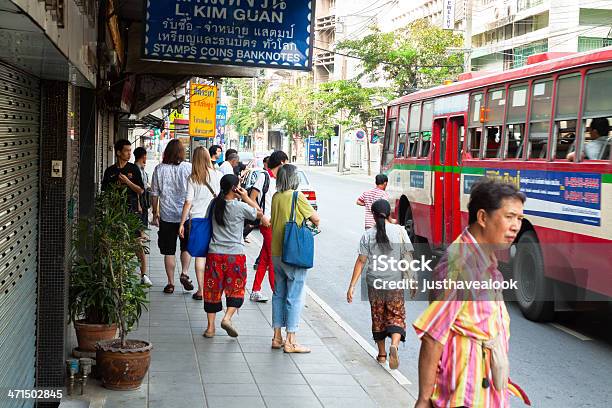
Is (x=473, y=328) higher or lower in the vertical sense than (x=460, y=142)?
lower

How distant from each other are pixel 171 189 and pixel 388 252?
4.23 metres

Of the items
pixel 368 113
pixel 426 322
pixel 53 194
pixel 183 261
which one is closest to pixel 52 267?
pixel 53 194

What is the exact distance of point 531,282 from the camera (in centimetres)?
1098

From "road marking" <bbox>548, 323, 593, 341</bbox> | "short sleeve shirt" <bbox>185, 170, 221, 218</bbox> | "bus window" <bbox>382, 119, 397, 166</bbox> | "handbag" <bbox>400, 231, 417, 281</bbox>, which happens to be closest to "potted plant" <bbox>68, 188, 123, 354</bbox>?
"short sleeve shirt" <bbox>185, 170, 221, 218</bbox>

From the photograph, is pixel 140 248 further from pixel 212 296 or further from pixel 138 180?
pixel 138 180

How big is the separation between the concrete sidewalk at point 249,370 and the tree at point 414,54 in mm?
32015

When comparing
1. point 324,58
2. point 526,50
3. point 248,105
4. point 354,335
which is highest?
point 324,58

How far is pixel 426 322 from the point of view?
12.1 ft

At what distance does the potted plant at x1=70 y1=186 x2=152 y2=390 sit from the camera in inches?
271

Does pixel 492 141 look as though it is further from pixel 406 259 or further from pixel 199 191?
pixel 406 259

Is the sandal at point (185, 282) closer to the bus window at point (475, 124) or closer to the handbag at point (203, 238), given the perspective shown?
the handbag at point (203, 238)

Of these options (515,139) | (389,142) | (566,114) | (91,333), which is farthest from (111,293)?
(389,142)

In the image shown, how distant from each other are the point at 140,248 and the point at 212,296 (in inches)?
45.5

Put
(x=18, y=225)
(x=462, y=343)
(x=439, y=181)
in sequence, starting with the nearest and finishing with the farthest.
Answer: (x=462, y=343) < (x=18, y=225) < (x=439, y=181)
